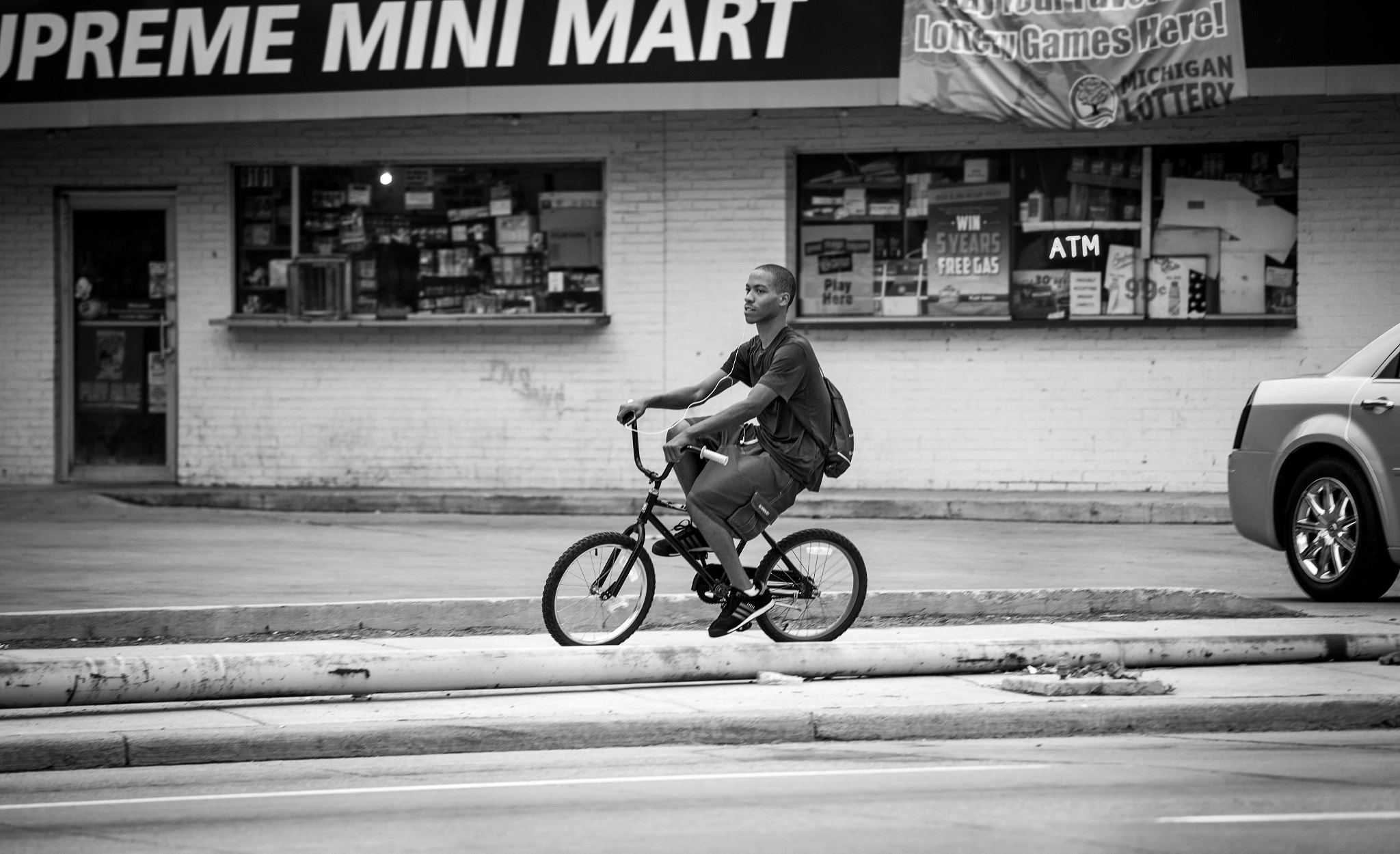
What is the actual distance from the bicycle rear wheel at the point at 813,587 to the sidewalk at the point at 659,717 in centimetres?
46

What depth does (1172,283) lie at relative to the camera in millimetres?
15695

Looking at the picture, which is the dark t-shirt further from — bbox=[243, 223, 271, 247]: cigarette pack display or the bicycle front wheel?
bbox=[243, 223, 271, 247]: cigarette pack display

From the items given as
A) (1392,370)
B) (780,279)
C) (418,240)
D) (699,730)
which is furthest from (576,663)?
(418,240)

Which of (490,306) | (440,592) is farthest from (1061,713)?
(490,306)

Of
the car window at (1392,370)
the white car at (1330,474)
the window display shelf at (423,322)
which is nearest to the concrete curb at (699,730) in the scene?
the white car at (1330,474)

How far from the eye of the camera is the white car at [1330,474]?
1010cm

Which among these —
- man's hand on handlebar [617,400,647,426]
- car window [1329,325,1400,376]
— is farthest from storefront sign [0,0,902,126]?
man's hand on handlebar [617,400,647,426]

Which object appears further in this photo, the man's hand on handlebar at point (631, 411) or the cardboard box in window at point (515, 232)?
the cardboard box in window at point (515, 232)

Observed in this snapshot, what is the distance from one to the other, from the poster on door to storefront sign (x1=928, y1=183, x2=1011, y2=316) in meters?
7.57

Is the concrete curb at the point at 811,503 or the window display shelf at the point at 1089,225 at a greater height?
the window display shelf at the point at 1089,225

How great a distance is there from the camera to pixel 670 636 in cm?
918

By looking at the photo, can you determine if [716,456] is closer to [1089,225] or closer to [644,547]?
[644,547]

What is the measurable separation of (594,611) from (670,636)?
0.79 meters

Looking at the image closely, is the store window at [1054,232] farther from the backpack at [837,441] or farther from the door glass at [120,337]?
the backpack at [837,441]
